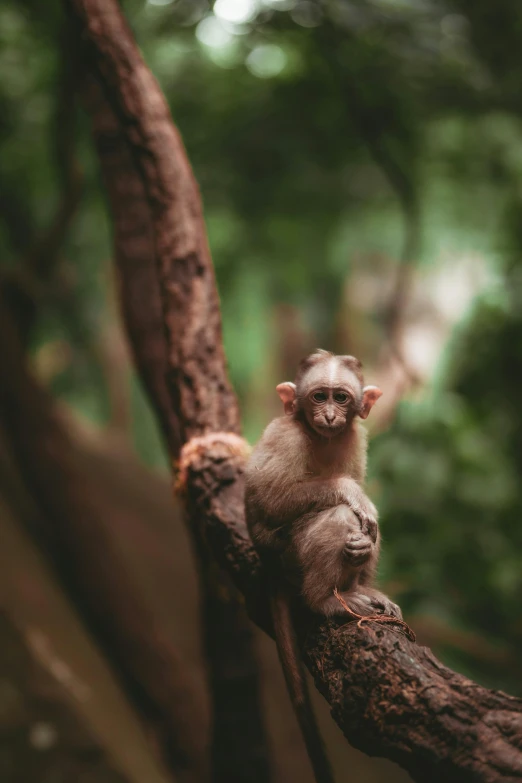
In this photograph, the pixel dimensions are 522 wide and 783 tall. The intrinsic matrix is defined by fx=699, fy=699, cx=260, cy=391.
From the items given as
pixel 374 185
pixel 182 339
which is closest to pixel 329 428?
pixel 182 339

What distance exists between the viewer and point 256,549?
2604mm

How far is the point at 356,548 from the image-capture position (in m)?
2.27

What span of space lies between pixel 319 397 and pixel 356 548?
1.81ft

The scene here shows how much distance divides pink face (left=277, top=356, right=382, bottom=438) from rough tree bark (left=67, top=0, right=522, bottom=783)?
0.61 meters

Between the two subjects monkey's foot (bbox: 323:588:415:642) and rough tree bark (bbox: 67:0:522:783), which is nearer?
rough tree bark (bbox: 67:0:522:783)

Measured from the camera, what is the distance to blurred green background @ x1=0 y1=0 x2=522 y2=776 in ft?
17.6

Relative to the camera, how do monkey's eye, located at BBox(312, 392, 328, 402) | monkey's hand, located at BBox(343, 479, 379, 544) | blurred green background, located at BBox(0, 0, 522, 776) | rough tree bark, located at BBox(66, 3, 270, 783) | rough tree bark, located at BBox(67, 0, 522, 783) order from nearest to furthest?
rough tree bark, located at BBox(67, 0, 522, 783)
monkey's hand, located at BBox(343, 479, 379, 544)
monkey's eye, located at BBox(312, 392, 328, 402)
rough tree bark, located at BBox(66, 3, 270, 783)
blurred green background, located at BBox(0, 0, 522, 776)

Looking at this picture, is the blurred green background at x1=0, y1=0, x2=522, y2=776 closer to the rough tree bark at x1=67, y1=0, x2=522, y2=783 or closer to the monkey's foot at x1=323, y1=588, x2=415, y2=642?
the rough tree bark at x1=67, y1=0, x2=522, y2=783

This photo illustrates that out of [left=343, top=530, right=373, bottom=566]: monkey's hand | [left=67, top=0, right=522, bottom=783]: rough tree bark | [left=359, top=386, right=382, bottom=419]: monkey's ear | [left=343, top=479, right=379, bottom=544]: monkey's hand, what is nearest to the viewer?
[left=67, top=0, right=522, bottom=783]: rough tree bark

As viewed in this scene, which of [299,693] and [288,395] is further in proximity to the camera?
[288,395]

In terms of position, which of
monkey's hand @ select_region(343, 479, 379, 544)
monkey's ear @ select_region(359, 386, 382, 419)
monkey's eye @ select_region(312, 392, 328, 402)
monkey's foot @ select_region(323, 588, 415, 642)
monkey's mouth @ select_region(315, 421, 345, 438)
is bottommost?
monkey's foot @ select_region(323, 588, 415, 642)

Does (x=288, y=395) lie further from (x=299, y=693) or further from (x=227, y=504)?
(x=299, y=693)

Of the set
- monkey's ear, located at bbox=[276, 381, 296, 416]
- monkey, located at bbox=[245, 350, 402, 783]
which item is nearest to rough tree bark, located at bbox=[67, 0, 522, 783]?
monkey, located at bbox=[245, 350, 402, 783]

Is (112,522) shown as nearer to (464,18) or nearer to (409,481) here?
(409,481)
